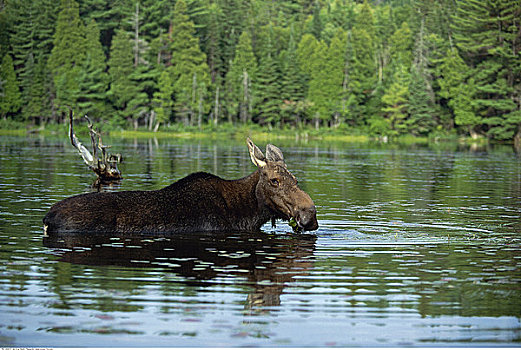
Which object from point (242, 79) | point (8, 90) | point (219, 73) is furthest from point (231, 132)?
point (8, 90)

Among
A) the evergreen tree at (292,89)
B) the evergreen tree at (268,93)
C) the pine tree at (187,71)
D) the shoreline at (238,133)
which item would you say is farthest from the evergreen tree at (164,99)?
the evergreen tree at (292,89)

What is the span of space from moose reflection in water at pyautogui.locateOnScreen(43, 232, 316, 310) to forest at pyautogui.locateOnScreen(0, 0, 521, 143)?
3456 inches

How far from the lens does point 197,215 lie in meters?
15.0

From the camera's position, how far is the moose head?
47.2 feet

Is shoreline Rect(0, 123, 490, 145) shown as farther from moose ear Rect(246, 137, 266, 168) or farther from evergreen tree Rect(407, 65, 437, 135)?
moose ear Rect(246, 137, 266, 168)

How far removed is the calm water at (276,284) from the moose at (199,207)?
0.37m

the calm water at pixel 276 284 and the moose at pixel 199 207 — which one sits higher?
the moose at pixel 199 207

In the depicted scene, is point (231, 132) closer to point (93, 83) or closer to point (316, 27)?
point (93, 83)

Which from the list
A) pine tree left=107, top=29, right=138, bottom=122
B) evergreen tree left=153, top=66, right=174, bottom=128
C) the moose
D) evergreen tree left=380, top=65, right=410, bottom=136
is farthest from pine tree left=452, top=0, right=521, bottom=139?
the moose

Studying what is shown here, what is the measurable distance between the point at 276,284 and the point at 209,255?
228cm

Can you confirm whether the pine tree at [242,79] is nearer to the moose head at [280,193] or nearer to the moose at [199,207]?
the moose at [199,207]

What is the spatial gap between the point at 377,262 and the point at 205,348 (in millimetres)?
5514

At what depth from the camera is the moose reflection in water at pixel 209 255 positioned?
1117 centimetres

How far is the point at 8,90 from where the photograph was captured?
109562mm
